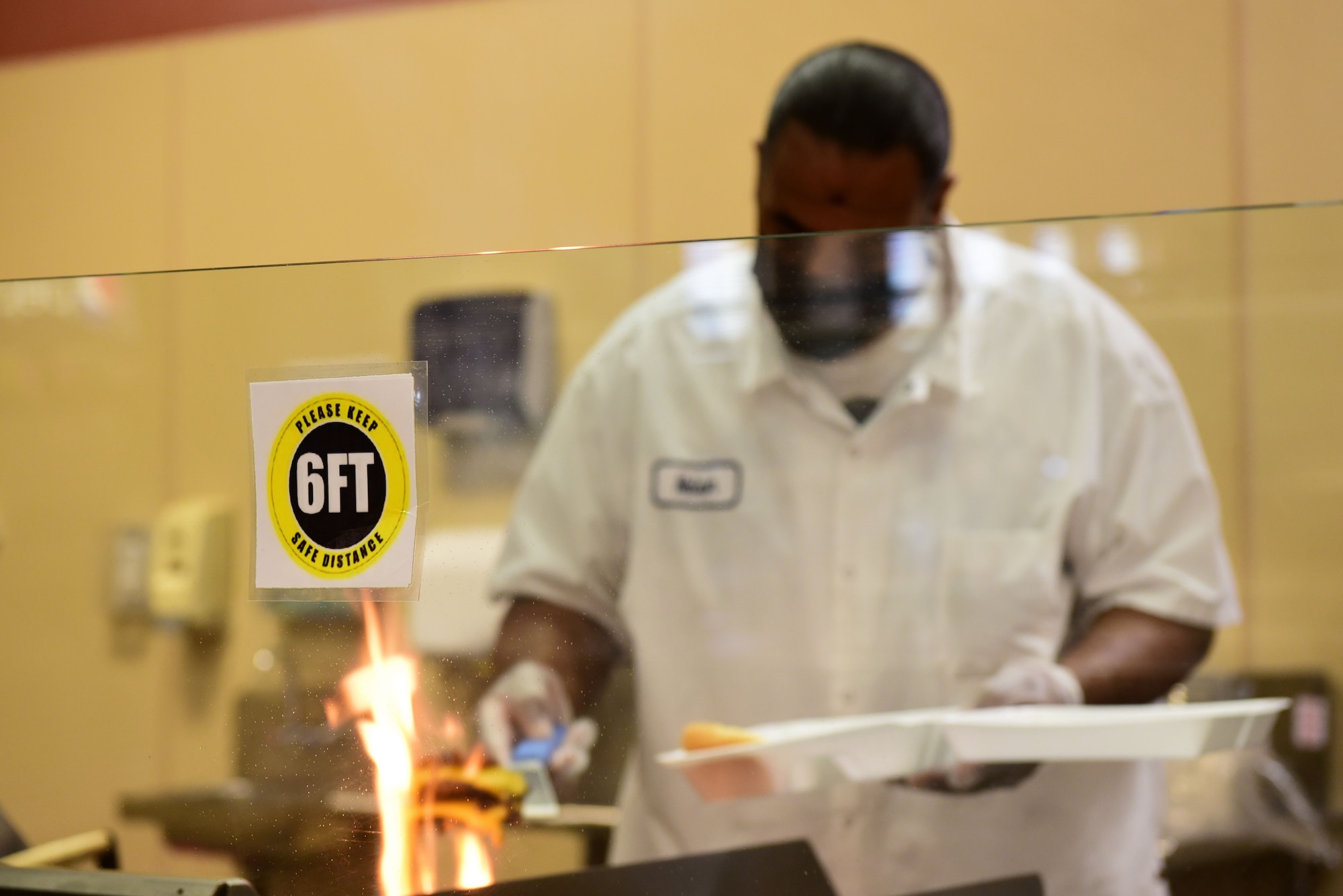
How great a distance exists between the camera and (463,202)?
1.75m

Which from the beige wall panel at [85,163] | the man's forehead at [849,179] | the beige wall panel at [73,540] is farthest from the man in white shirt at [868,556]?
the beige wall panel at [85,163]

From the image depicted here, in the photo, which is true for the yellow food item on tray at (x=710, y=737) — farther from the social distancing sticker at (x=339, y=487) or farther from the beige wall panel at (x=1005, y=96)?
the beige wall panel at (x=1005, y=96)

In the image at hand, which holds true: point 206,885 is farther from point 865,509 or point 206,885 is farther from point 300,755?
point 865,509

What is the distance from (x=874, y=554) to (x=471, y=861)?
0.88ft

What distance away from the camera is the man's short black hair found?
0.96 metres

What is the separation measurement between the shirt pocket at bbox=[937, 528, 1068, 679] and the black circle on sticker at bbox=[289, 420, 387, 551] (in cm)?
31

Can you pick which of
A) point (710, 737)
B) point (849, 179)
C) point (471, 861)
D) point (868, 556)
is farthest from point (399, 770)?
point (849, 179)

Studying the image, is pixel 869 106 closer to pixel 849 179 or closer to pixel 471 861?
pixel 849 179

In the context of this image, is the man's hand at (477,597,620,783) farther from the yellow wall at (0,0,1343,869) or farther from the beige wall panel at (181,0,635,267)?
the beige wall panel at (181,0,635,267)

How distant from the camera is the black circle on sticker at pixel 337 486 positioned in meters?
0.54

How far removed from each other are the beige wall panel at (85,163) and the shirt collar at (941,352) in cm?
160

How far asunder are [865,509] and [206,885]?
0.40 meters

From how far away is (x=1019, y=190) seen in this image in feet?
5.11

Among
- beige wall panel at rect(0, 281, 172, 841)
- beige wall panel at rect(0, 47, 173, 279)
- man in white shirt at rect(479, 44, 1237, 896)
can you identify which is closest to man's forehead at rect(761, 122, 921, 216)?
man in white shirt at rect(479, 44, 1237, 896)
